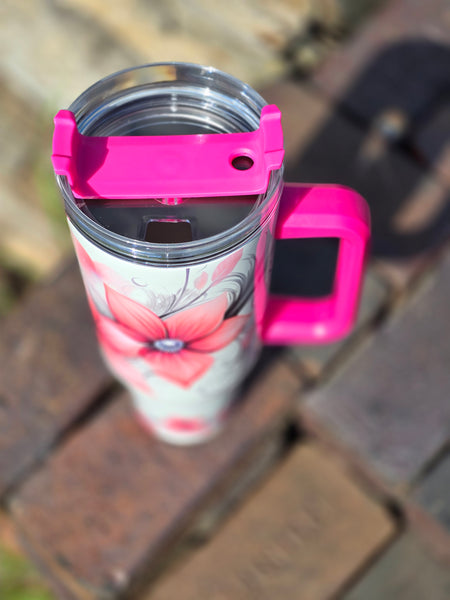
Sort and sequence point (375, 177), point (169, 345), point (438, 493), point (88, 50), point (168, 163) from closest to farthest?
point (168, 163)
point (169, 345)
point (438, 493)
point (375, 177)
point (88, 50)

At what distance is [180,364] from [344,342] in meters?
0.36

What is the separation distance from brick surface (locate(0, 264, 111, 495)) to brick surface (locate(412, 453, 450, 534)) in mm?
477

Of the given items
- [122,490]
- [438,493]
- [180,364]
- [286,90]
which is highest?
[286,90]

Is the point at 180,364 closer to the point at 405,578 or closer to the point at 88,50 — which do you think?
the point at 405,578

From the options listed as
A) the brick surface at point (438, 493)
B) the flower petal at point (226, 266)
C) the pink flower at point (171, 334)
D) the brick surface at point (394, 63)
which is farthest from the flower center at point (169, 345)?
the brick surface at point (394, 63)

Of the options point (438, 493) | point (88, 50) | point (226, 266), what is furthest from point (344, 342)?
point (88, 50)

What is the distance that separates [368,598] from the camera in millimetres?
957

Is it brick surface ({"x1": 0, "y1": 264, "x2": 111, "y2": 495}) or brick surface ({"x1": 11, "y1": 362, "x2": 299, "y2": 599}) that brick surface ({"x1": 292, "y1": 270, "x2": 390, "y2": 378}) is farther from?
brick surface ({"x1": 0, "y1": 264, "x2": 111, "y2": 495})

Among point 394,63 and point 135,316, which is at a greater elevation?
point 394,63

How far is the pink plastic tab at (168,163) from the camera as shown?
0.59m

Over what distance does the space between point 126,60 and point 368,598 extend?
1.12 meters

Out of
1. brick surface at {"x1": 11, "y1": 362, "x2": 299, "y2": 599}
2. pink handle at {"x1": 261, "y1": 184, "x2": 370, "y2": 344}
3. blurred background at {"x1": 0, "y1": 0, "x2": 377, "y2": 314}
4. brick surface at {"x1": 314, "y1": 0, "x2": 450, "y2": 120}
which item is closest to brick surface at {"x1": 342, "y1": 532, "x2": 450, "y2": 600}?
brick surface at {"x1": 11, "y1": 362, "x2": 299, "y2": 599}

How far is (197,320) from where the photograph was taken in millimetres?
684

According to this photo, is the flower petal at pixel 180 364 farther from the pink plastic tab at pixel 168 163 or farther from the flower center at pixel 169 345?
the pink plastic tab at pixel 168 163
